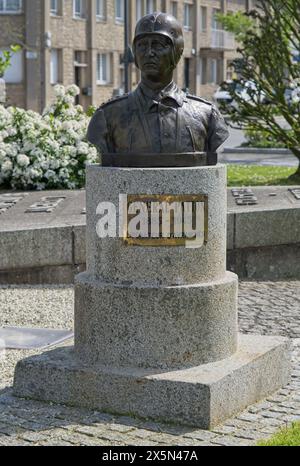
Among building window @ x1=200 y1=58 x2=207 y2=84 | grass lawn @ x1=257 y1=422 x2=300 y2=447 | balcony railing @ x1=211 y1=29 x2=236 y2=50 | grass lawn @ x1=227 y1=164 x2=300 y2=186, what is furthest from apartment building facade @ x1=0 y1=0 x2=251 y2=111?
grass lawn @ x1=257 y1=422 x2=300 y2=447

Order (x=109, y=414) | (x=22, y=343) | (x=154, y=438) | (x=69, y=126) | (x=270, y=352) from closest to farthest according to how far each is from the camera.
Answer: (x=154, y=438) → (x=109, y=414) → (x=270, y=352) → (x=22, y=343) → (x=69, y=126)

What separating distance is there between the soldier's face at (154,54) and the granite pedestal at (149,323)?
73cm

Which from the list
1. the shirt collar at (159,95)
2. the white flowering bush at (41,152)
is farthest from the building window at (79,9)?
the shirt collar at (159,95)

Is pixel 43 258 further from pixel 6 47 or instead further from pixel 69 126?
pixel 6 47

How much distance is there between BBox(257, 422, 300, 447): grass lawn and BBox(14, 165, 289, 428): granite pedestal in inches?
18.7

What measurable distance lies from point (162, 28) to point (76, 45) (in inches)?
1660

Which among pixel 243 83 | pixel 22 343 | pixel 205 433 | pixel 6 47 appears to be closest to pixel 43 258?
pixel 22 343

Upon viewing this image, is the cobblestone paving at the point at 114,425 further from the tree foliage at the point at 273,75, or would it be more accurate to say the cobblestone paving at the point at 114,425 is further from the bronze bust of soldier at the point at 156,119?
the tree foliage at the point at 273,75

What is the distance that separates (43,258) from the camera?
11.0 meters

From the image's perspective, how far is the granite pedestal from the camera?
272 inches

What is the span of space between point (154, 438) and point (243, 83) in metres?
15.2

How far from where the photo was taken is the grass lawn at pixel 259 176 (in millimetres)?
Answer: 18906

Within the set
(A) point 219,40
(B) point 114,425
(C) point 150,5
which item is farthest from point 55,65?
(B) point 114,425

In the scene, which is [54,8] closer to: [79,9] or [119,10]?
[79,9]
